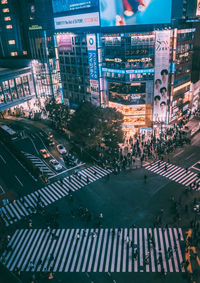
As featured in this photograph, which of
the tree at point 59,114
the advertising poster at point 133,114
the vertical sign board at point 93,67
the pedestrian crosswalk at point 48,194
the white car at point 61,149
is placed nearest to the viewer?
the pedestrian crosswalk at point 48,194

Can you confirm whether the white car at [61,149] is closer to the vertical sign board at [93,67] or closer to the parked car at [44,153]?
the parked car at [44,153]

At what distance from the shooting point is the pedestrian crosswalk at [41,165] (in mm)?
49431

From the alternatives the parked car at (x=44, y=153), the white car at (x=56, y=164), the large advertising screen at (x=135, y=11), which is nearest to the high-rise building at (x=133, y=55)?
the large advertising screen at (x=135, y=11)

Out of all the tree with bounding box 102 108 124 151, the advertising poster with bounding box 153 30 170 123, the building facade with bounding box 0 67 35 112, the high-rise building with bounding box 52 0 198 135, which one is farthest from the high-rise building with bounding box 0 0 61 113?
the tree with bounding box 102 108 124 151

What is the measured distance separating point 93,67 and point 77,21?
50.0ft

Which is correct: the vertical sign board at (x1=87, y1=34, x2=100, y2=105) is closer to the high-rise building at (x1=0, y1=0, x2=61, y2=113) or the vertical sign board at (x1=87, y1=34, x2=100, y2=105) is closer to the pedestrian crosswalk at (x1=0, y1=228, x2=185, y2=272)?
the high-rise building at (x1=0, y1=0, x2=61, y2=113)

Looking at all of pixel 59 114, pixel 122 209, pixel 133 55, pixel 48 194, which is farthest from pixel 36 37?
pixel 122 209

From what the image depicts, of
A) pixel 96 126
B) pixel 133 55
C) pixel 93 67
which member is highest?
pixel 133 55

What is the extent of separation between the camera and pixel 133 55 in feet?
189

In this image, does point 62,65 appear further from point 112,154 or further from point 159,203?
point 159,203

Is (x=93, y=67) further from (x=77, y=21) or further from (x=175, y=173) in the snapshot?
(x=175, y=173)

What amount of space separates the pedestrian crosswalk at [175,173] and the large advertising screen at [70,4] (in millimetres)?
44958

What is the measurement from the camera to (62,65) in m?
78.7

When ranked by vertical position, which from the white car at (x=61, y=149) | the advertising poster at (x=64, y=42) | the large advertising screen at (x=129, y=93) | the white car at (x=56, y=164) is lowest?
the white car at (x=56, y=164)
